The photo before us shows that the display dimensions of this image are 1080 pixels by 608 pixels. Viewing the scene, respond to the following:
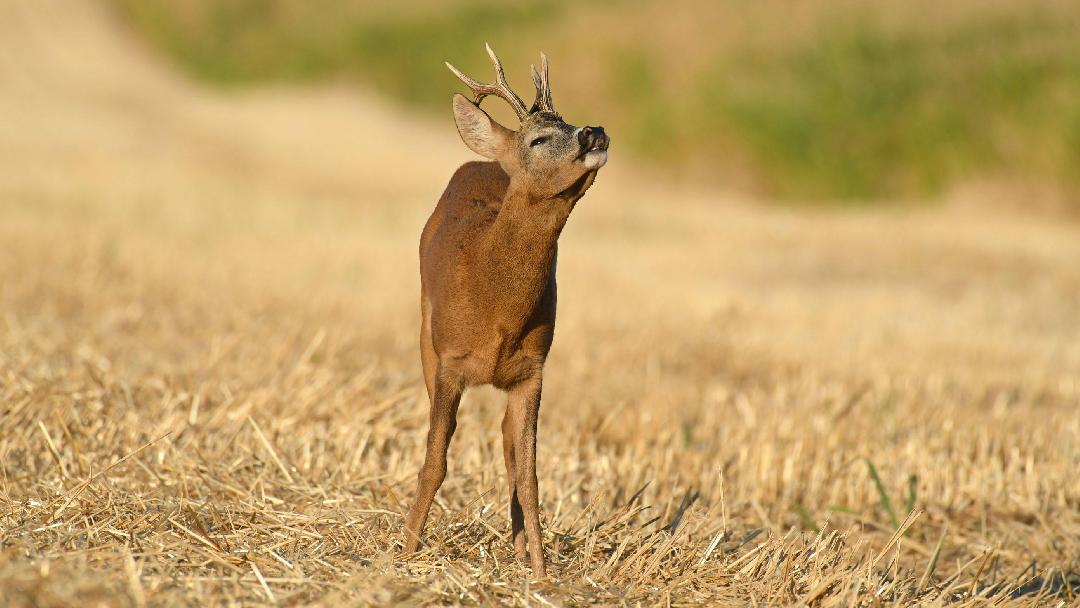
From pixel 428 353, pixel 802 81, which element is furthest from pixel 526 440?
pixel 802 81

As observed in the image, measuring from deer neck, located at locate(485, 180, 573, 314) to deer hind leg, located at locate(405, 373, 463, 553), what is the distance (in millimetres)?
365

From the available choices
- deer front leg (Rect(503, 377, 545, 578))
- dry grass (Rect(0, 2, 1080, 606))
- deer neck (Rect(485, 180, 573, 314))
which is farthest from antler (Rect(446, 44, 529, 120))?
dry grass (Rect(0, 2, 1080, 606))

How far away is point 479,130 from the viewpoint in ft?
11.8

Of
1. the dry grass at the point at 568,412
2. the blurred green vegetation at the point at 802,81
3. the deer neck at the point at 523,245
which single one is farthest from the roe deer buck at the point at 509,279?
the blurred green vegetation at the point at 802,81

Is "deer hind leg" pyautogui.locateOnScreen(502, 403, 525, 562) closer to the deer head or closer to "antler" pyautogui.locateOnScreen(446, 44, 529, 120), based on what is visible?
the deer head

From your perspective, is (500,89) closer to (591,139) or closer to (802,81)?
(591,139)

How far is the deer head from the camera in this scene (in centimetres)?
335

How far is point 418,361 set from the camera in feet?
23.4

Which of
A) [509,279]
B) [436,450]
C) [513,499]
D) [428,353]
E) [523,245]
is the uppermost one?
[523,245]

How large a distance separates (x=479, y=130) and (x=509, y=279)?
456mm

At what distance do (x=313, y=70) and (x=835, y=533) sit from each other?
899 inches

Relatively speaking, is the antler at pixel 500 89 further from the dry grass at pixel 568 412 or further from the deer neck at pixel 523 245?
the dry grass at pixel 568 412

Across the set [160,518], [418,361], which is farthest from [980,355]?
[160,518]

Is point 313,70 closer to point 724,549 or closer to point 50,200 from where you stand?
point 50,200
